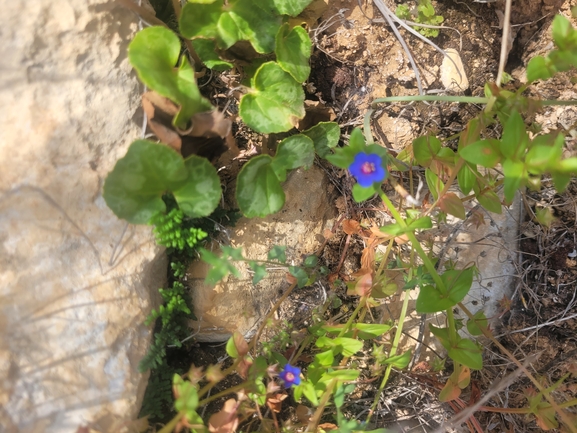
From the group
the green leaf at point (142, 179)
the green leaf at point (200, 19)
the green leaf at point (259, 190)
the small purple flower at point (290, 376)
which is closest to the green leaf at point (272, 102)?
the green leaf at point (259, 190)

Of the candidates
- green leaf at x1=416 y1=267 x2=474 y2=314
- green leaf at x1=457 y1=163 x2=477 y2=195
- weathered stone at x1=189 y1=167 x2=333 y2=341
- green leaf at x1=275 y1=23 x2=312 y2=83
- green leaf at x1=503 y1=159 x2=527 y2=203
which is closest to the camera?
green leaf at x1=503 y1=159 x2=527 y2=203

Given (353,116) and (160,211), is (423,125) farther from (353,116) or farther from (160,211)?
(160,211)

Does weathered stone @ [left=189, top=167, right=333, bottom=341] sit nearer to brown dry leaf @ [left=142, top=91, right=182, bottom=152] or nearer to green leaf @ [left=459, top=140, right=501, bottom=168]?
brown dry leaf @ [left=142, top=91, right=182, bottom=152]

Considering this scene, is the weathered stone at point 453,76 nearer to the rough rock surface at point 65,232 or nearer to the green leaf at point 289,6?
the green leaf at point 289,6

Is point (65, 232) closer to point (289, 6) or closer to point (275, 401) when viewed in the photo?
point (275, 401)

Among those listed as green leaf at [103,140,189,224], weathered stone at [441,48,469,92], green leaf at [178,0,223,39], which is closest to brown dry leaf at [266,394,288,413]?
green leaf at [103,140,189,224]

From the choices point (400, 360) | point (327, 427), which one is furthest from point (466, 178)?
point (327, 427)

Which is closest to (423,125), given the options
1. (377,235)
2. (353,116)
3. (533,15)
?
(353,116)
